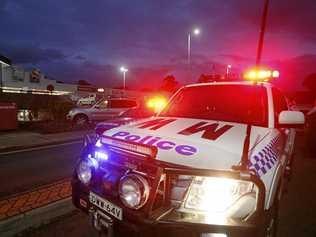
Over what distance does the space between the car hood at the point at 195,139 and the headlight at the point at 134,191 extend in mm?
268

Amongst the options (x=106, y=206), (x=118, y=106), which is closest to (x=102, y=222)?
(x=106, y=206)

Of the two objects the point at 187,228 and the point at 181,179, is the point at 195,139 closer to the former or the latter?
the point at 181,179

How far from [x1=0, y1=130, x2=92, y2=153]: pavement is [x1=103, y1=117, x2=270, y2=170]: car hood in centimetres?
926

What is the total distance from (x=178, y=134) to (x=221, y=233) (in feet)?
3.80

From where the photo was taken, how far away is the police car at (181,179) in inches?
103

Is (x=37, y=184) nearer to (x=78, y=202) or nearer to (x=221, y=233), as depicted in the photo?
(x=78, y=202)

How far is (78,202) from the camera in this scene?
11.8ft

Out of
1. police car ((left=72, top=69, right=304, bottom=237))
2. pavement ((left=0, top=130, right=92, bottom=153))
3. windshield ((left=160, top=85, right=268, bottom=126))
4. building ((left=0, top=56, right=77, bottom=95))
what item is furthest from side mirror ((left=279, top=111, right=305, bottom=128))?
building ((left=0, top=56, right=77, bottom=95))

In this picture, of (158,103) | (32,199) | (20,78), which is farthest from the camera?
(20,78)

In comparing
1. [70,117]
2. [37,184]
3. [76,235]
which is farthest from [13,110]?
[76,235]

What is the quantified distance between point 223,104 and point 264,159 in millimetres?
1533

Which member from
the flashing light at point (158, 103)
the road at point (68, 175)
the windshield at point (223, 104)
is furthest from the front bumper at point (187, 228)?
the flashing light at point (158, 103)

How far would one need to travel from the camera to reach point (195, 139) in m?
3.27

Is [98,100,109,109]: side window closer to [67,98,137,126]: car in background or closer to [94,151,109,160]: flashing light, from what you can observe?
[67,98,137,126]: car in background
